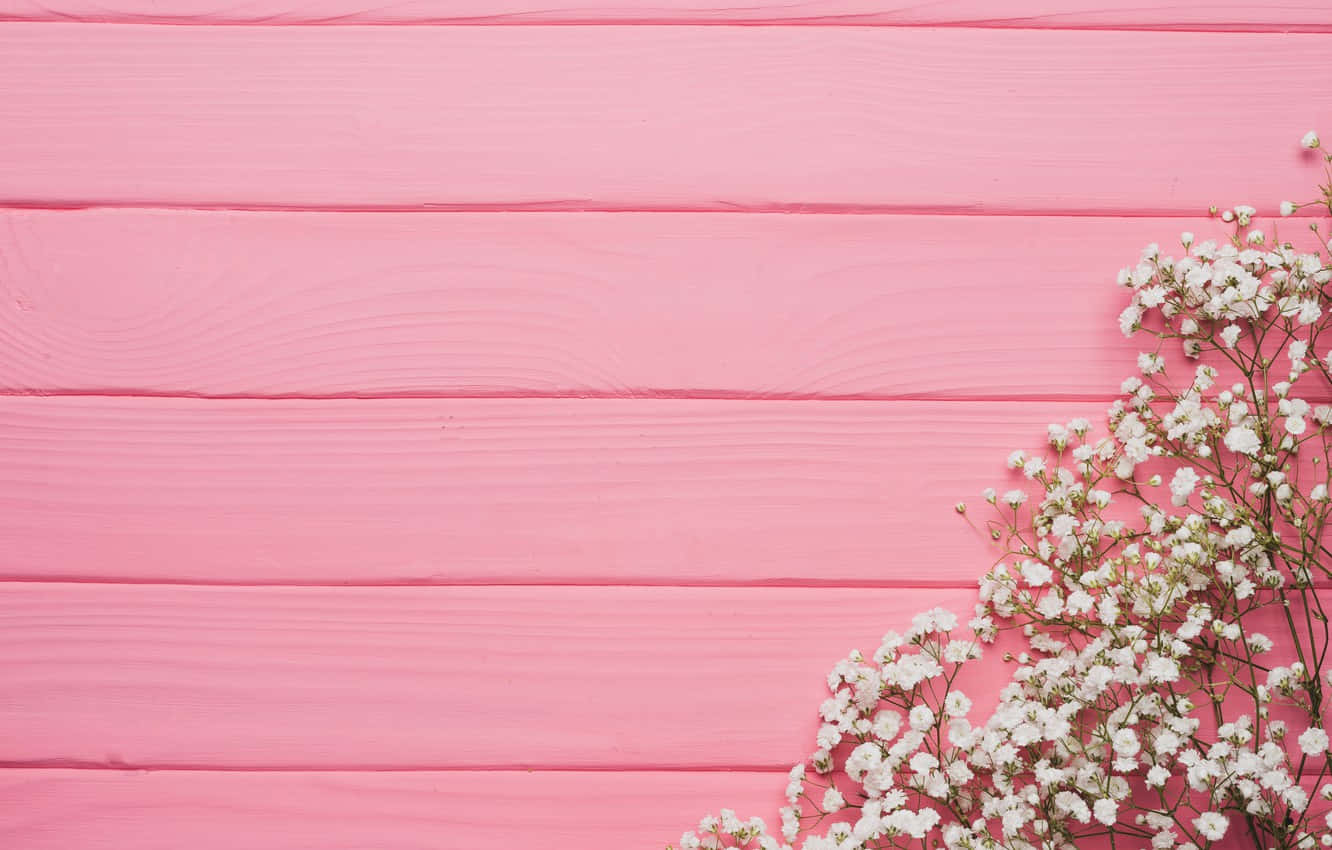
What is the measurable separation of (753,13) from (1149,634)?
29.1 inches

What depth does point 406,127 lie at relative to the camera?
100 cm

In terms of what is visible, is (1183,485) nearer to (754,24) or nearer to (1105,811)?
(1105,811)

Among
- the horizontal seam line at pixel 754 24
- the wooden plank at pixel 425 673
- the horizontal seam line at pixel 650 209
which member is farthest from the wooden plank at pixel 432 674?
the horizontal seam line at pixel 754 24

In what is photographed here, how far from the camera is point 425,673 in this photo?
97cm

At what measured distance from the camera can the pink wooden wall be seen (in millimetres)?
970

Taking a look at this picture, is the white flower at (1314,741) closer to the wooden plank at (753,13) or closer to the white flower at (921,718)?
the white flower at (921,718)

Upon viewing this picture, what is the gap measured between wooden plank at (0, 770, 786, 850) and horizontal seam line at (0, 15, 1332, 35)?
2.49 feet

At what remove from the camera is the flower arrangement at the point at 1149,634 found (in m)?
0.90


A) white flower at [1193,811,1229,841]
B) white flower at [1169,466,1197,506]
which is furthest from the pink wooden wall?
white flower at [1193,811,1229,841]

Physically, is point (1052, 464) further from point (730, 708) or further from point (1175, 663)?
point (730, 708)

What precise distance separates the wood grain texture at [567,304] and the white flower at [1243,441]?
4.5 inches

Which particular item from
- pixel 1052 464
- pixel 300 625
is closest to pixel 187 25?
pixel 300 625

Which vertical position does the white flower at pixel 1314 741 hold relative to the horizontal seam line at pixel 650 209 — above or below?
below

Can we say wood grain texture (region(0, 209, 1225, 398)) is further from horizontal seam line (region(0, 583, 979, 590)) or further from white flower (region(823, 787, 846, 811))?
white flower (region(823, 787, 846, 811))
